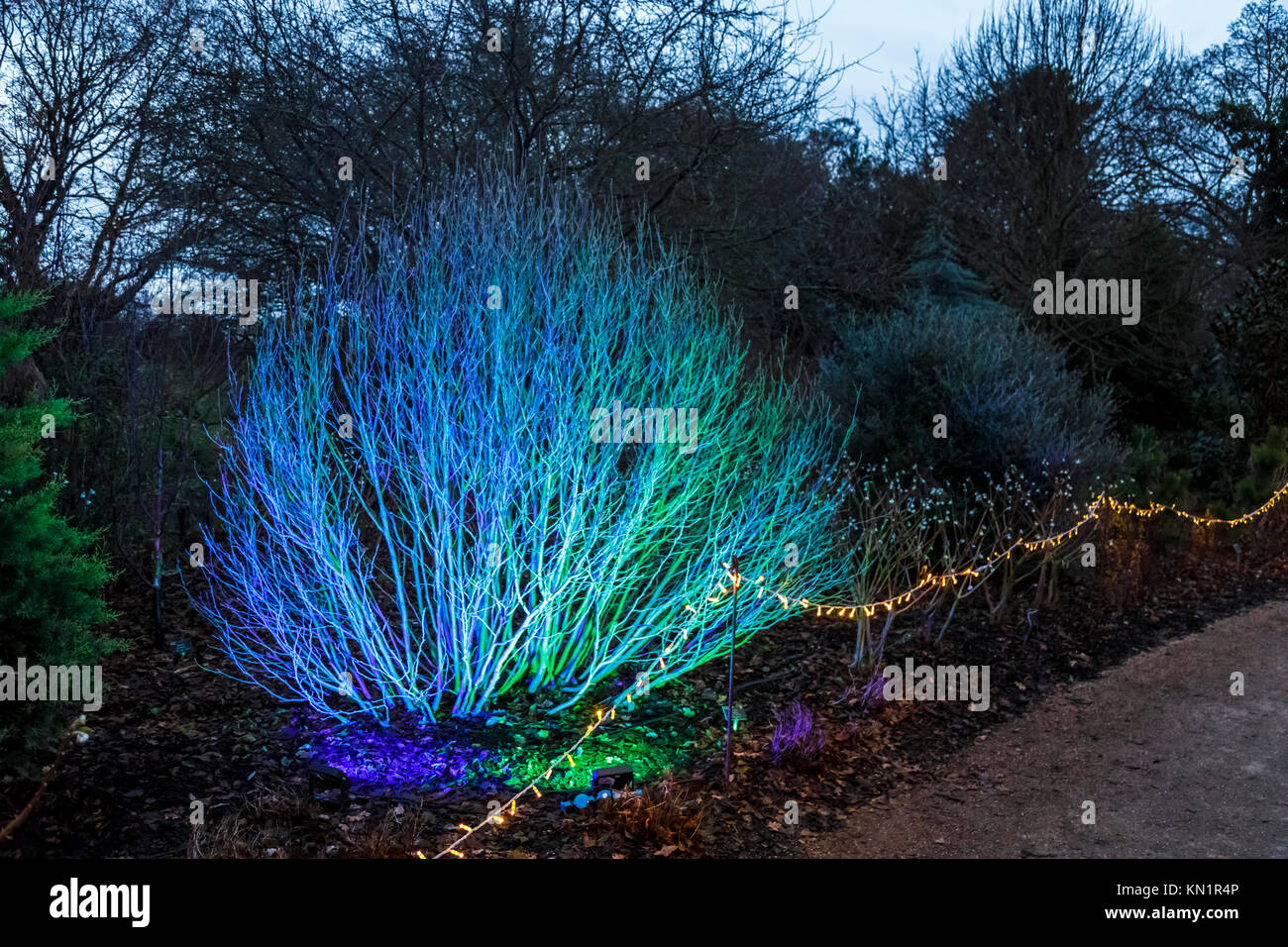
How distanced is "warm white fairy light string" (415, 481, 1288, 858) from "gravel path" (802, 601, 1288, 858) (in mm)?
994

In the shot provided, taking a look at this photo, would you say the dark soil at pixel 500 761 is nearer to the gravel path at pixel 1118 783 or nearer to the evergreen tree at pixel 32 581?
the gravel path at pixel 1118 783

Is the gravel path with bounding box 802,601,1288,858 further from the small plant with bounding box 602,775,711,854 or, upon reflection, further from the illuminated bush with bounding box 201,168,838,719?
the illuminated bush with bounding box 201,168,838,719

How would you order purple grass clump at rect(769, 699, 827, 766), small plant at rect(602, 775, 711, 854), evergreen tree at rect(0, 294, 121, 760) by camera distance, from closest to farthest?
Answer: 1. evergreen tree at rect(0, 294, 121, 760)
2. small plant at rect(602, 775, 711, 854)
3. purple grass clump at rect(769, 699, 827, 766)

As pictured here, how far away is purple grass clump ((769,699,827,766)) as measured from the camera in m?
5.04

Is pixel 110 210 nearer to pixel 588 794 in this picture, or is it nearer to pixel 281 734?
pixel 281 734

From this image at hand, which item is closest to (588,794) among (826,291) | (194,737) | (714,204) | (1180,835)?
(194,737)

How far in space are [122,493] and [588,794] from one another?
15.2 ft

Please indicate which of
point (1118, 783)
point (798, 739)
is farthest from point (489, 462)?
point (1118, 783)

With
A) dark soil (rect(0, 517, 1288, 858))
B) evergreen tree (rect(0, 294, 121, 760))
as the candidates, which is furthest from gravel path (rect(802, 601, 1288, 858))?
evergreen tree (rect(0, 294, 121, 760))

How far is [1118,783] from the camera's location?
201 inches

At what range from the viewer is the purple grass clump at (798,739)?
504 centimetres

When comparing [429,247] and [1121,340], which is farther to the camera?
[1121,340]

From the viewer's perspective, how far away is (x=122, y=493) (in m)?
7.45

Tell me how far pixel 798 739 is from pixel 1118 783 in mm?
1568
